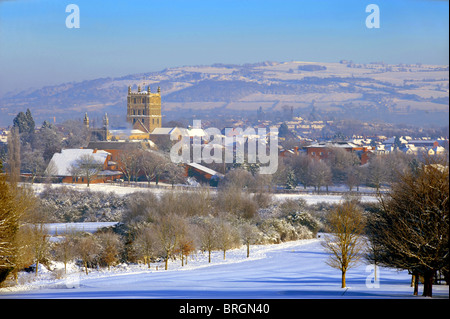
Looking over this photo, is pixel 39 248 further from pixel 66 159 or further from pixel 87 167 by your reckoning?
pixel 66 159

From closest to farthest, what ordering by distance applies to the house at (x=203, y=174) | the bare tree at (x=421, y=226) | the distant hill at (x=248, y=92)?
the bare tree at (x=421, y=226), the house at (x=203, y=174), the distant hill at (x=248, y=92)

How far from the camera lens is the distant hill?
30219 mm

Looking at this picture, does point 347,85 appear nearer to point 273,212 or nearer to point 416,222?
point 273,212

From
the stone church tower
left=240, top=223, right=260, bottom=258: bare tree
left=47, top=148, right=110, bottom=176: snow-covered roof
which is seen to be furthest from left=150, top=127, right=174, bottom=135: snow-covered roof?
left=240, top=223, right=260, bottom=258: bare tree

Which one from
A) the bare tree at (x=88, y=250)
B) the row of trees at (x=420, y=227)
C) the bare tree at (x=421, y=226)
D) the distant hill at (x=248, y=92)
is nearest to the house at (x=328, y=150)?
the distant hill at (x=248, y=92)

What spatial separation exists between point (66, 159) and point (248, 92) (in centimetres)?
1662

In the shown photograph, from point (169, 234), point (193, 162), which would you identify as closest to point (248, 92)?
point (193, 162)

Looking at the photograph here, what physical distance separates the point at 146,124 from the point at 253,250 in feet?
105

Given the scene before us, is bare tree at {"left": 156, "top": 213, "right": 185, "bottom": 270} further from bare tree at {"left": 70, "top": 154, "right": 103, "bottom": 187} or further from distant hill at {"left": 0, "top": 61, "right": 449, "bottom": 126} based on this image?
distant hill at {"left": 0, "top": 61, "right": 449, "bottom": 126}

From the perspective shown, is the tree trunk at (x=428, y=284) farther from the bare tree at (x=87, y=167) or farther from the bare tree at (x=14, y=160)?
the bare tree at (x=87, y=167)

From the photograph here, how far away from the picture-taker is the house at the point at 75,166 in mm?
22500

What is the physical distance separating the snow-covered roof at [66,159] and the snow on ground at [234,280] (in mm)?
12547

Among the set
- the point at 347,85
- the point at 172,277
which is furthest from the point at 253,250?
the point at 347,85

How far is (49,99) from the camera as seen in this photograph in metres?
35.8
